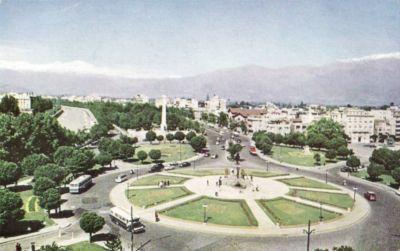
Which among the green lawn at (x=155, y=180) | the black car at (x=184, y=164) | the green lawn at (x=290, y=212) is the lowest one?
the green lawn at (x=290, y=212)

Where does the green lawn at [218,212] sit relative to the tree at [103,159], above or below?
below

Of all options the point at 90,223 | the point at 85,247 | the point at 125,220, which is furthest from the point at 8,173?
the point at 85,247

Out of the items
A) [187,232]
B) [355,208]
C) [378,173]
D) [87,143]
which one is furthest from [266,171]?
[87,143]

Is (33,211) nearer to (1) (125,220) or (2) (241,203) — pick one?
(1) (125,220)

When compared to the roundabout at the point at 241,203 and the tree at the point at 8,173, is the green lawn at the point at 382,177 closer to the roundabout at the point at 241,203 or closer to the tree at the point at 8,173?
the roundabout at the point at 241,203

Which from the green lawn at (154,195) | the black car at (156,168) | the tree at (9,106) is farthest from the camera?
the tree at (9,106)

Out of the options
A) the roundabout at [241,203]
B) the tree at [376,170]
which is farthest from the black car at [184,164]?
the tree at [376,170]

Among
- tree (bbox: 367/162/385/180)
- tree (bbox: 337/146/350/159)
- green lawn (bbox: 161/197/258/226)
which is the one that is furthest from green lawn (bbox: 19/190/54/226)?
tree (bbox: 337/146/350/159)

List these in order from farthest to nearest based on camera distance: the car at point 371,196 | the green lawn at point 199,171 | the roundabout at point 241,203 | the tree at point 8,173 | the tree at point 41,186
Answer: the green lawn at point 199,171 → the car at point 371,196 → the tree at point 8,173 → the tree at point 41,186 → the roundabout at point 241,203

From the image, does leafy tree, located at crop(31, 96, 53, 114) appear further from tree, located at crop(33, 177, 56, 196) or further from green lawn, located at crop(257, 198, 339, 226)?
green lawn, located at crop(257, 198, 339, 226)
